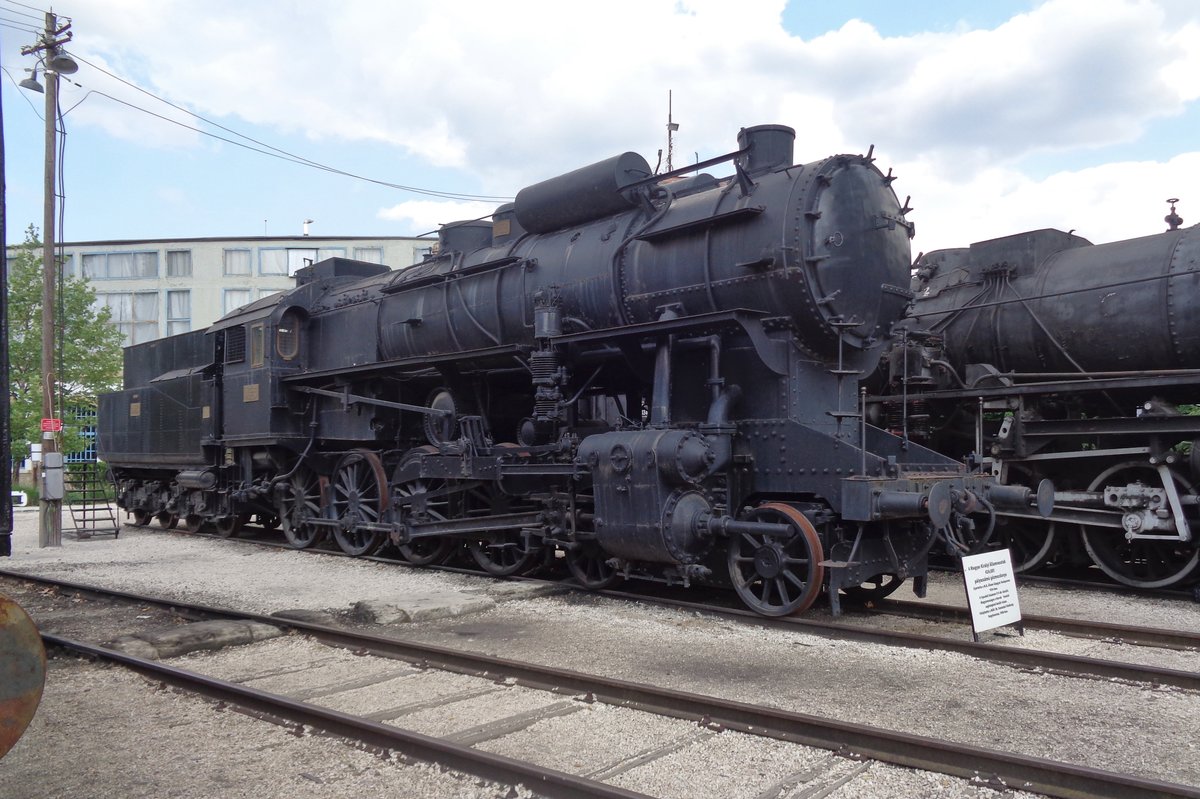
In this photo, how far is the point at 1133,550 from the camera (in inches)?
409

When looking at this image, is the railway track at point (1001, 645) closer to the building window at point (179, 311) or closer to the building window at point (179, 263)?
the building window at point (179, 311)

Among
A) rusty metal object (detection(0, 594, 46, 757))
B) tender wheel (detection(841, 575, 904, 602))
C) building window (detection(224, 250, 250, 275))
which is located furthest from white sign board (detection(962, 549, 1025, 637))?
building window (detection(224, 250, 250, 275))

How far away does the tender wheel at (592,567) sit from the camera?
30.6 ft

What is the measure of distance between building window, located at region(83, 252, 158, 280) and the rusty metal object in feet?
148

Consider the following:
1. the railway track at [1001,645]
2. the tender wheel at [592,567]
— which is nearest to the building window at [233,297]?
the tender wheel at [592,567]

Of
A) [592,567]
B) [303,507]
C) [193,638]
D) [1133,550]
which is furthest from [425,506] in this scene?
[1133,550]

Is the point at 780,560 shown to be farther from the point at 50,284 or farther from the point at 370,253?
the point at 370,253

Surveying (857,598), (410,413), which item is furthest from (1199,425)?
(410,413)

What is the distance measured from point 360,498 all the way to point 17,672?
9.14m

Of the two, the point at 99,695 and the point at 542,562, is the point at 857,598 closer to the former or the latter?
the point at 542,562

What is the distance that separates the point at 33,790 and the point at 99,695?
1.75m

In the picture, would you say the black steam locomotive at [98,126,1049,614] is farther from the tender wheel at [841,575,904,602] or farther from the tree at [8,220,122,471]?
the tree at [8,220,122,471]

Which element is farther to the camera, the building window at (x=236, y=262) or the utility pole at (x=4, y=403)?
the building window at (x=236, y=262)

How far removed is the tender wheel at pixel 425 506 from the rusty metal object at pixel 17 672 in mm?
7580
